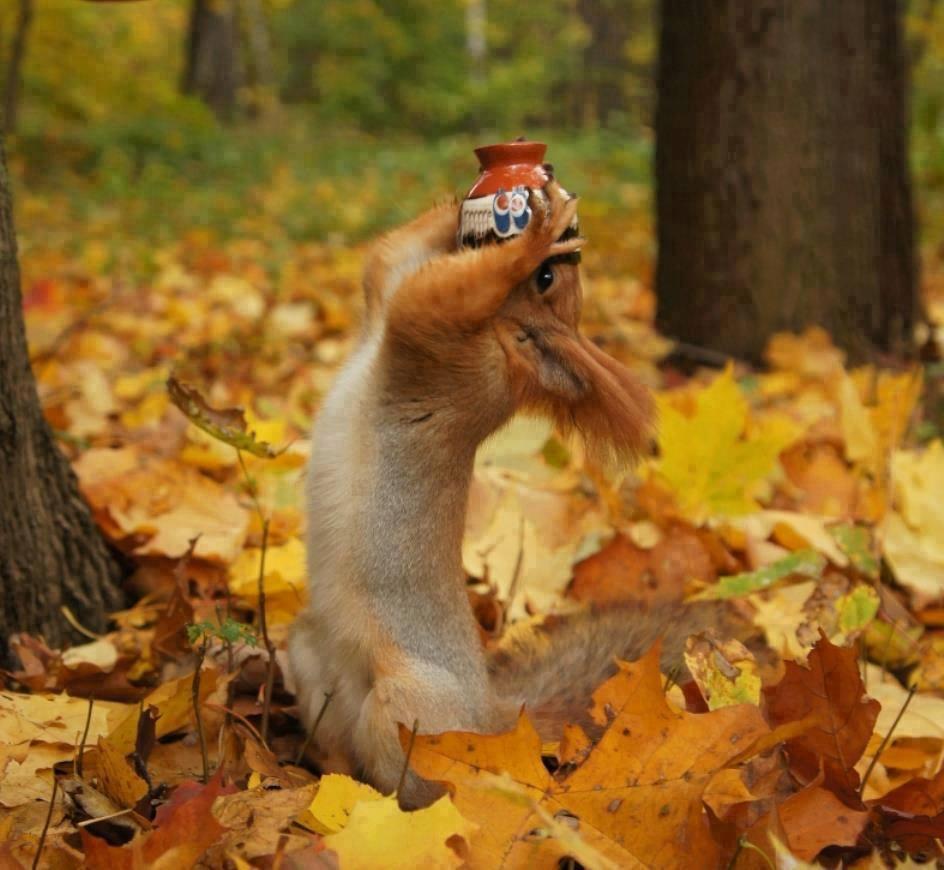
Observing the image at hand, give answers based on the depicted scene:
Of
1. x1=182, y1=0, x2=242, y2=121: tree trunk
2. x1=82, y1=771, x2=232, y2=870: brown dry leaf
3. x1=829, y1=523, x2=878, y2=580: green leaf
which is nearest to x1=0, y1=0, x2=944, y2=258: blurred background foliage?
x1=182, y1=0, x2=242, y2=121: tree trunk

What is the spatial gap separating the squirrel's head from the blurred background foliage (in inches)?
239

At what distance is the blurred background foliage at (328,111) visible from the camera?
9.23 metres

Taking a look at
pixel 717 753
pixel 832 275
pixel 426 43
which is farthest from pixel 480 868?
pixel 426 43

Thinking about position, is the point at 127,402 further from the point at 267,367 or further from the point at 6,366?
the point at 6,366

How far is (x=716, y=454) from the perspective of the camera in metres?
2.44

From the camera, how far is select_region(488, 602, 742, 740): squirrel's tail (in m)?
1.74

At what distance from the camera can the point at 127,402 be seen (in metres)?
3.28

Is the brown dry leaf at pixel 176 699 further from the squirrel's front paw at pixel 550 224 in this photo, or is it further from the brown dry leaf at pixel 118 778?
the squirrel's front paw at pixel 550 224

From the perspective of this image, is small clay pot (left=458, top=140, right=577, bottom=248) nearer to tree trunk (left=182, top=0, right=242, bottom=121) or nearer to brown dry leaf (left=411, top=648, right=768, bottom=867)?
brown dry leaf (left=411, top=648, right=768, bottom=867)

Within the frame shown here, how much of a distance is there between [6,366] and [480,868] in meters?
1.23

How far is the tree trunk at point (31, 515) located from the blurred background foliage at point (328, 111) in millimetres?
5447

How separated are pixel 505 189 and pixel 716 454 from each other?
3.63ft

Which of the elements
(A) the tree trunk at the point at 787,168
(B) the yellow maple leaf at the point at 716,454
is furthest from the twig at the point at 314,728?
(A) the tree trunk at the point at 787,168

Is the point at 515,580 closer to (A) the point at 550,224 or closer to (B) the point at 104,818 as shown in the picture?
(A) the point at 550,224
